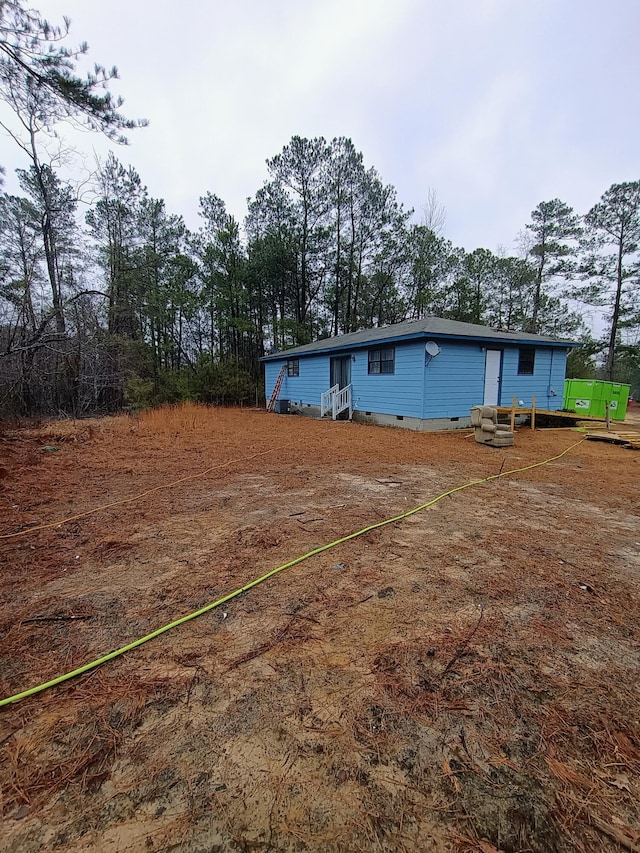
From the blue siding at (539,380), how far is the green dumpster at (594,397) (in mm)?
739

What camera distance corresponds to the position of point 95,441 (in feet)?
25.9

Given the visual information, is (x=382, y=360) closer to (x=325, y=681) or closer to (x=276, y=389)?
(x=276, y=389)

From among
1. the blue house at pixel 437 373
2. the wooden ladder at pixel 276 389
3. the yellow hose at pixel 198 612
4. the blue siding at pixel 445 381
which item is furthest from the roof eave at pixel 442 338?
the yellow hose at pixel 198 612

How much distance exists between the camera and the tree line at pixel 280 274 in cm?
1377

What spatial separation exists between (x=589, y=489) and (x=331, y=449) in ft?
13.3

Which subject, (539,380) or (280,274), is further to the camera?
(280,274)

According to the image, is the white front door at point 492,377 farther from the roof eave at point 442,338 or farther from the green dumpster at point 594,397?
the green dumpster at point 594,397

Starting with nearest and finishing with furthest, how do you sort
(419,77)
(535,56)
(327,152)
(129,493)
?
(129,493), (535,56), (419,77), (327,152)

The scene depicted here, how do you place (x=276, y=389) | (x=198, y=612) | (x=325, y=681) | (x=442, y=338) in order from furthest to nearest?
(x=276, y=389)
(x=442, y=338)
(x=198, y=612)
(x=325, y=681)

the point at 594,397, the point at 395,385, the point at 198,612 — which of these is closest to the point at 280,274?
the point at 395,385

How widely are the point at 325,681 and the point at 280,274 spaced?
21.7 metres

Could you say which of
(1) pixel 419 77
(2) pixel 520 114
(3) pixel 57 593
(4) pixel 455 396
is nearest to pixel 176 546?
(3) pixel 57 593

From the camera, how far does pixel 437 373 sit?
9.52m

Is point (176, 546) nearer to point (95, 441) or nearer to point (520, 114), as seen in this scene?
point (95, 441)
